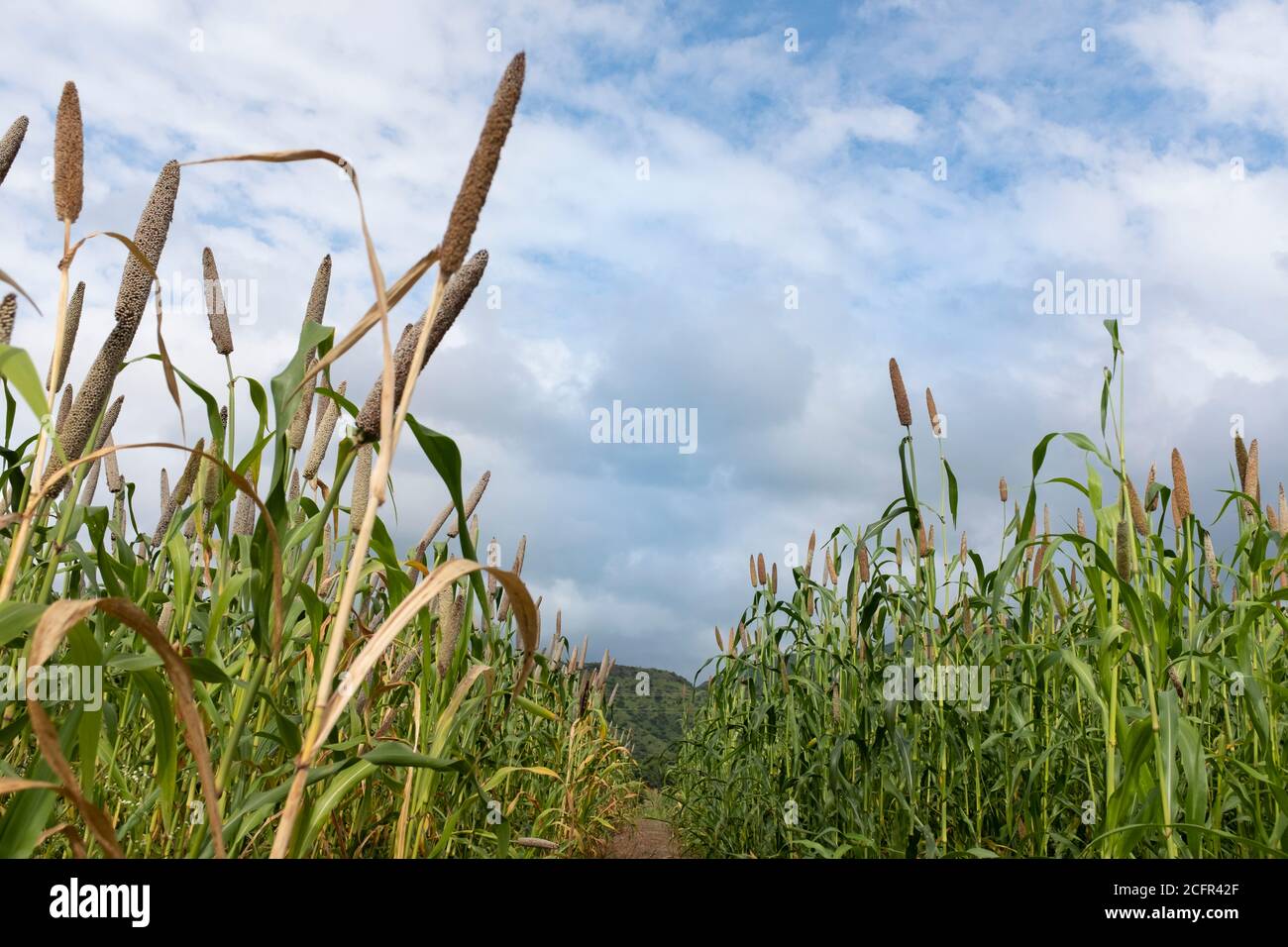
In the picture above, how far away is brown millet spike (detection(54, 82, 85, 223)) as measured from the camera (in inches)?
51.9

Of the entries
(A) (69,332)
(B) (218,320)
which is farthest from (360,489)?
(A) (69,332)

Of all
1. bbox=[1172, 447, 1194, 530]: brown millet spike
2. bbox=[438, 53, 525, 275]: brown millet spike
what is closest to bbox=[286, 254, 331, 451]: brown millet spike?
bbox=[438, 53, 525, 275]: brown millet spike

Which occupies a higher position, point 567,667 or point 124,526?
point 124,526

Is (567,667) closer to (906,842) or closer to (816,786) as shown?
(816,786)

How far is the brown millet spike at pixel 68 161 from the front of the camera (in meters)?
1.32

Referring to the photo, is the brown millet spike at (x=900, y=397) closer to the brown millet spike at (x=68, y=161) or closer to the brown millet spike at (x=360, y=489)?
the brown millet spike at (x=360, y=489)

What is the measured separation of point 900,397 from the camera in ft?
9.33

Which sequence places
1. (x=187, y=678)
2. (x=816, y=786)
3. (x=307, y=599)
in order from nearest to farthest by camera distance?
(x=187, y=678) < (x=307, y=599) < (x=816, y=786)

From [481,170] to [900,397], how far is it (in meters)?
2.14

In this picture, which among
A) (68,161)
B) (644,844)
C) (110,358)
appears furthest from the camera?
(644,844)

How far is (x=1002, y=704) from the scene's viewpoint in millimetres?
3424

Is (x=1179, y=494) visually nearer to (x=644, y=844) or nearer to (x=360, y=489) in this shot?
(x=360, y=489)
